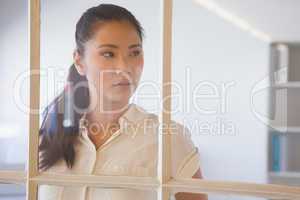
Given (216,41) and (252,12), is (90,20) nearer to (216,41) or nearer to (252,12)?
(216,41)

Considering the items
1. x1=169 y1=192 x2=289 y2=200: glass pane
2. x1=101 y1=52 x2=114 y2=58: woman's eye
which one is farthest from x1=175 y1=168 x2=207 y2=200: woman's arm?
Answer: x1=101 y1=52 x2=114 y2=58: woman's eye

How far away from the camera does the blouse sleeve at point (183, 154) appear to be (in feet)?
3.59

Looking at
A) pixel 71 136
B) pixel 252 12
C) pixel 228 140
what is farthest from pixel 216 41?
pixel 71 136

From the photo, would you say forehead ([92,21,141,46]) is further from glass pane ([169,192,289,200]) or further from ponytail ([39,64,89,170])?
glass pane ([169,192,289,200])

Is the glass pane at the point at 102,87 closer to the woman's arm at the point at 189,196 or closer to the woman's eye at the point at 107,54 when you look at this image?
the woman's eye at the point at 107,54

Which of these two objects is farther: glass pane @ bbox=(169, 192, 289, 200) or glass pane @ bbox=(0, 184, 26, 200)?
glass pane @ bbox=(0, 184, 26, 200)

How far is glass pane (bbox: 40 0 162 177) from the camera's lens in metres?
1.13

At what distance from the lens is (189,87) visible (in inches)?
44.5

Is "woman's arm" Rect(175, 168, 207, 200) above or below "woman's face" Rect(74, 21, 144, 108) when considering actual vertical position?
below

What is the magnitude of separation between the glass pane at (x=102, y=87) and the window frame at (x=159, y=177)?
3cm

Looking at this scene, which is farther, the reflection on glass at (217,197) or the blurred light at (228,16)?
the blurred light at (228,16)

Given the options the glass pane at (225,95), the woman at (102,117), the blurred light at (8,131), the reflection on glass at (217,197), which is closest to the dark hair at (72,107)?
the woman at (102,117)

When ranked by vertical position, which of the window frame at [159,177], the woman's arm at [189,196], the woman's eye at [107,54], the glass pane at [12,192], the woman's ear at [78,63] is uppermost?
the woman's eye at [107,54]

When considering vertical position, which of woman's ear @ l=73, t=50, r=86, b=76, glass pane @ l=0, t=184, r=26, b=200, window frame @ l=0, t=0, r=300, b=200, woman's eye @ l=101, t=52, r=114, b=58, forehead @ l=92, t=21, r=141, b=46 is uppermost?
forehead @ l=92, t=21, r=141, b=46
